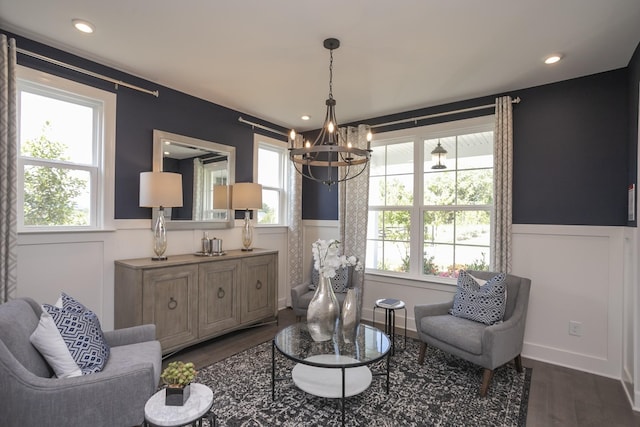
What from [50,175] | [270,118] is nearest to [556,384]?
[270,118]

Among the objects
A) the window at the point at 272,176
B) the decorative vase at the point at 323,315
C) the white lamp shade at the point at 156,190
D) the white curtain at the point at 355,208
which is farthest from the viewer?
the window at the point at 272,176

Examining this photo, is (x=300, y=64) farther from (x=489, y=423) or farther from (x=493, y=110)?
(x=489, y=423)

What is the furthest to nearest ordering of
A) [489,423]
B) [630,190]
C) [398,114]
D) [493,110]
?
1. [398,114]
2. [493,110]
3. [630,190]
4. [489,423]

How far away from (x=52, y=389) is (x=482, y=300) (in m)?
3.02

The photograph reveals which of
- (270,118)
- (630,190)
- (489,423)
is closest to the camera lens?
(489,423)

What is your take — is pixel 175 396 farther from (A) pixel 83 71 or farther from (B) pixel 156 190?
(A) pixel 83 71

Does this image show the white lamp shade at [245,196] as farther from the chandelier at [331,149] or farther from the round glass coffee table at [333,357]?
the round glass coffee table at [333,357]

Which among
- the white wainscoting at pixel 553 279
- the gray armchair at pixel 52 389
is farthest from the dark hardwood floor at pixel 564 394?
the gray armchair at pixel 52 389

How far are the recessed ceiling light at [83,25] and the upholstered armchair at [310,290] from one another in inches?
117

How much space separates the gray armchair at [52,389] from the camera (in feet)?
4.92

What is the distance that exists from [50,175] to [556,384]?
4563 millimetres

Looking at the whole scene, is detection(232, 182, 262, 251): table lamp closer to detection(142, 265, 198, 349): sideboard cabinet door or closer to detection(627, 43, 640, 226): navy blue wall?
detection(142, 265, 198, 349): sideboard cabinet door

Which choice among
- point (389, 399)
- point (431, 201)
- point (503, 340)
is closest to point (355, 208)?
point (431, 201)

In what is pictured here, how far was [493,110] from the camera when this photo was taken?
346cm
